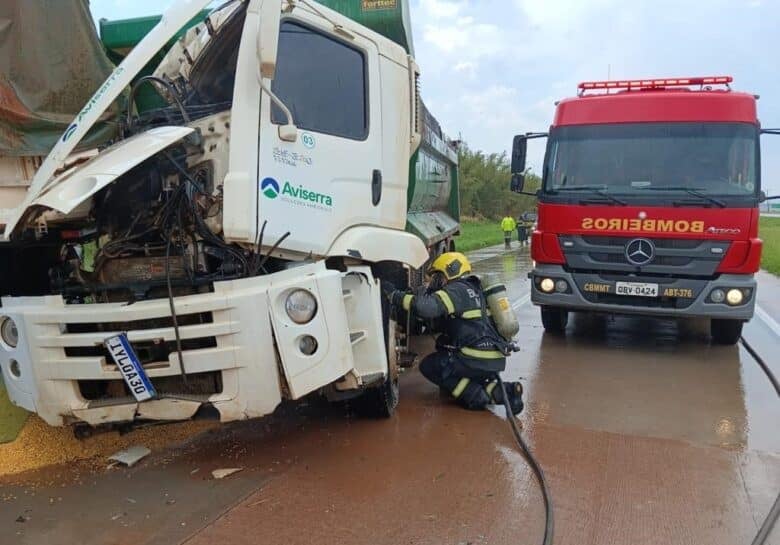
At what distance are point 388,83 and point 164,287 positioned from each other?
1927mm

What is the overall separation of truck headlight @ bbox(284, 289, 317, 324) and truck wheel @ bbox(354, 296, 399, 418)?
992mm

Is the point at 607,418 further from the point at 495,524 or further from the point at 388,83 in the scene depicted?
the point at 388,83

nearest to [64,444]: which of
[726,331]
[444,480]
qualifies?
[444,480]

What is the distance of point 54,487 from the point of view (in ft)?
11.2

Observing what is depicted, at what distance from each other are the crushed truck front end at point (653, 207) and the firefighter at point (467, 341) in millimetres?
2143

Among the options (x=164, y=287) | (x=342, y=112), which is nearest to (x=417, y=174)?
(x=342, y=112)

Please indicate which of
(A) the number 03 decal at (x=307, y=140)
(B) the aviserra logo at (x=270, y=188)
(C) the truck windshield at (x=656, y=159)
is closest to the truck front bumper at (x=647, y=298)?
(C) the truck windshield at (x=656, y=159)

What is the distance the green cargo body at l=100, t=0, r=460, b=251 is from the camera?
473 centimetres

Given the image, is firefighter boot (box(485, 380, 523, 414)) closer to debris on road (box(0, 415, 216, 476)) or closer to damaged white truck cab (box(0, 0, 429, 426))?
damaged white truck cab (box(0, 0, 429, 426))

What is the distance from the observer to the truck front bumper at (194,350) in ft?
10.2

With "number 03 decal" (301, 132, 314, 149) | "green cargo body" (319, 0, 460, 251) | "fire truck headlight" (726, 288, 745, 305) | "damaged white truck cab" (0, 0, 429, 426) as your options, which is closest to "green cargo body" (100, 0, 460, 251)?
"green cargo body" (319, 0, 460, 251)

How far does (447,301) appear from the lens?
439 cm

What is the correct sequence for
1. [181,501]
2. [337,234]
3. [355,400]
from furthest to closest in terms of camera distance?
[355,400] → [337,234] → [181,501]

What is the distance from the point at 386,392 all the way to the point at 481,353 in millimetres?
749
